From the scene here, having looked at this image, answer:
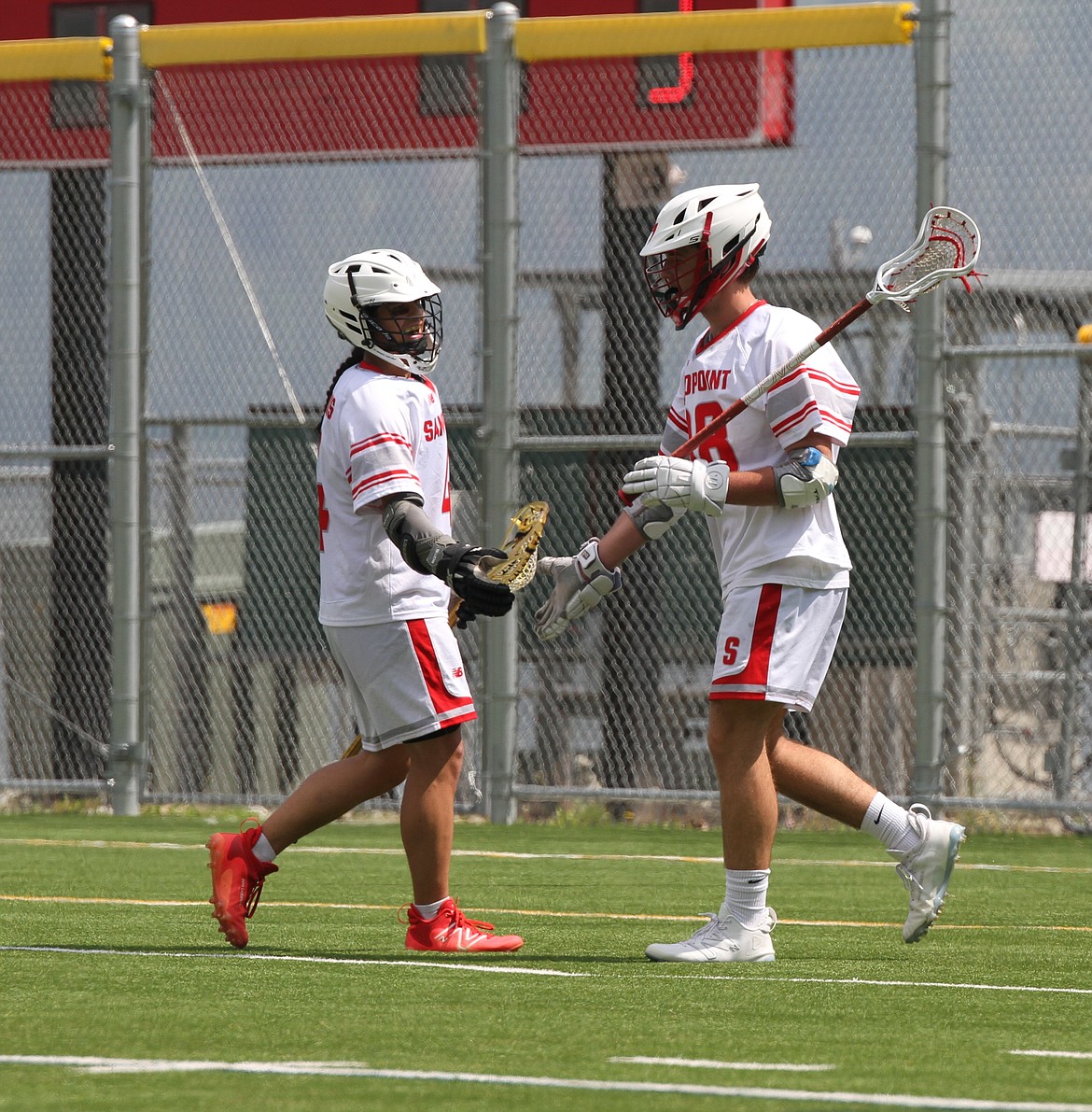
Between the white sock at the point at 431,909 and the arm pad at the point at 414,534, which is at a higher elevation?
the arm pad at the point at 414,534

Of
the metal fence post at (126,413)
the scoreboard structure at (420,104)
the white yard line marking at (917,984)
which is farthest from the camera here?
the metal fence post at (126,413)

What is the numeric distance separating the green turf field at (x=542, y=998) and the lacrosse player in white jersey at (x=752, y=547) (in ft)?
0.91

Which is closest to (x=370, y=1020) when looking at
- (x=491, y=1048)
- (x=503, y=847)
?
(x=491, y=1048)

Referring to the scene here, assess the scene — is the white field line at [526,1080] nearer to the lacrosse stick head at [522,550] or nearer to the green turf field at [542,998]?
the green turf field at [542,998]

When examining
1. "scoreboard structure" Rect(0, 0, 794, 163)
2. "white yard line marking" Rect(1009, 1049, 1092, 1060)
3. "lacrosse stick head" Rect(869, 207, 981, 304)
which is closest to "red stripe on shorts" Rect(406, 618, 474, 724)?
"lacrosse stick head" Rect(869, 207, 981, 304)

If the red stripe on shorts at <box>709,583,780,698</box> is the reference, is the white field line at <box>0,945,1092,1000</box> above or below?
below

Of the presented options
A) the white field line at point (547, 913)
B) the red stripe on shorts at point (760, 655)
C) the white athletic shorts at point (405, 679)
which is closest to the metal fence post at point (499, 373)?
the white field line at point (547, 913)

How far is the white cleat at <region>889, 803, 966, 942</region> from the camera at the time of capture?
5809mm

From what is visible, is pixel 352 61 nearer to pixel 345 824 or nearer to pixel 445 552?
pixel 345 824

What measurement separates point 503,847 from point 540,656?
164cm

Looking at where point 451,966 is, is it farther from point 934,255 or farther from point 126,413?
point 126,413

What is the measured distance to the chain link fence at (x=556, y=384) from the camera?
10.2 m

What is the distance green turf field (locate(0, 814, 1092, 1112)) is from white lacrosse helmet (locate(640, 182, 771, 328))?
1.68 meters

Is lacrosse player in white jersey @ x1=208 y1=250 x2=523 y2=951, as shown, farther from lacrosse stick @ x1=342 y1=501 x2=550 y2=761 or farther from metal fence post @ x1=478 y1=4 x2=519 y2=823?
metal fence post @ x1=478 y1=4 x2=519 y2=823
